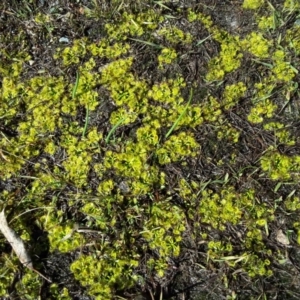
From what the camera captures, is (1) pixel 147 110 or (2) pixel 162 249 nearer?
(2) pixel 162 249

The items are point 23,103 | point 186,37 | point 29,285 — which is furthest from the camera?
point 186,37

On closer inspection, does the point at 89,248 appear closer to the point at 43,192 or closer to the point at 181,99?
the point at 43,192

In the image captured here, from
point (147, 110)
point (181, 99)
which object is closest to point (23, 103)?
point (147, 110)

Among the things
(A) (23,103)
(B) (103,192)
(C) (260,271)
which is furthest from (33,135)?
(C) (260,271)

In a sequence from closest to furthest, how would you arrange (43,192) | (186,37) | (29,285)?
(29,285)
(43,192)
(186,37)

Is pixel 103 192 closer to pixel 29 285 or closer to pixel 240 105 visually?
pixel 29 285

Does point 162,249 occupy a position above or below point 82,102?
below

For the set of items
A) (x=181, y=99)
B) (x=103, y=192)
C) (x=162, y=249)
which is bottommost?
(x=162, y=249)
